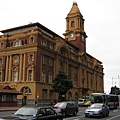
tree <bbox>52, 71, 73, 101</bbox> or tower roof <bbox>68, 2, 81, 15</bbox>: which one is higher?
tower roof <bbox>68, 2, 81, 15</bbox>

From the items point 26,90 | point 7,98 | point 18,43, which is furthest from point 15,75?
point 7,98

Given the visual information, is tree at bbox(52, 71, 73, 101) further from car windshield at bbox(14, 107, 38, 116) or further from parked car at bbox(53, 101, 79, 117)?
car windshield at bbox(14, 107, 38, 116)

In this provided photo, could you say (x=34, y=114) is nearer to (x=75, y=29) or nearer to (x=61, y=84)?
(x=61, y=84)

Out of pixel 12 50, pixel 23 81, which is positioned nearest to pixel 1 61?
pixel 12 50

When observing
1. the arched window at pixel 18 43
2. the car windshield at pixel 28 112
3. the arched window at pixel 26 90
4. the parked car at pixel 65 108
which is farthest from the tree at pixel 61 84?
the car windshield at pixel 28 112

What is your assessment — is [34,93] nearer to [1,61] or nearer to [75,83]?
[1,61]

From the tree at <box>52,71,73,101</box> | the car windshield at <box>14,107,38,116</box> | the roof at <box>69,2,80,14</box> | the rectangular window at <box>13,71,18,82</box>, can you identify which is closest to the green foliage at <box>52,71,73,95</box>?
the tree at <box>52,71,73,101</box>

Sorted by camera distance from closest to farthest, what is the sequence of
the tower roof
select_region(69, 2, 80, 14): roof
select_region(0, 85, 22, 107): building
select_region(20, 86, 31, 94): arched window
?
select_region(0, 85, 22, 107): building → select_region(20, 86, 31, 94): arched window → the tower roof → select_region(69, 2, 80, 14): roof

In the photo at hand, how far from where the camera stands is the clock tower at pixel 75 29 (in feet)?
257

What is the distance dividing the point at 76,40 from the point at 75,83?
15.3 meters

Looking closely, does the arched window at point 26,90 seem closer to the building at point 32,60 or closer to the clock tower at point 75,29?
the building at point 32,60

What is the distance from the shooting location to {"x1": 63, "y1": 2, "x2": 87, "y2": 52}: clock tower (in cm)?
7819

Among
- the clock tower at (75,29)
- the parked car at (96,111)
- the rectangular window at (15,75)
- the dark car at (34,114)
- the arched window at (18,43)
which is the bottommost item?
the parked car at (96,111)

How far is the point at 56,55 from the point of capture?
197 feet
